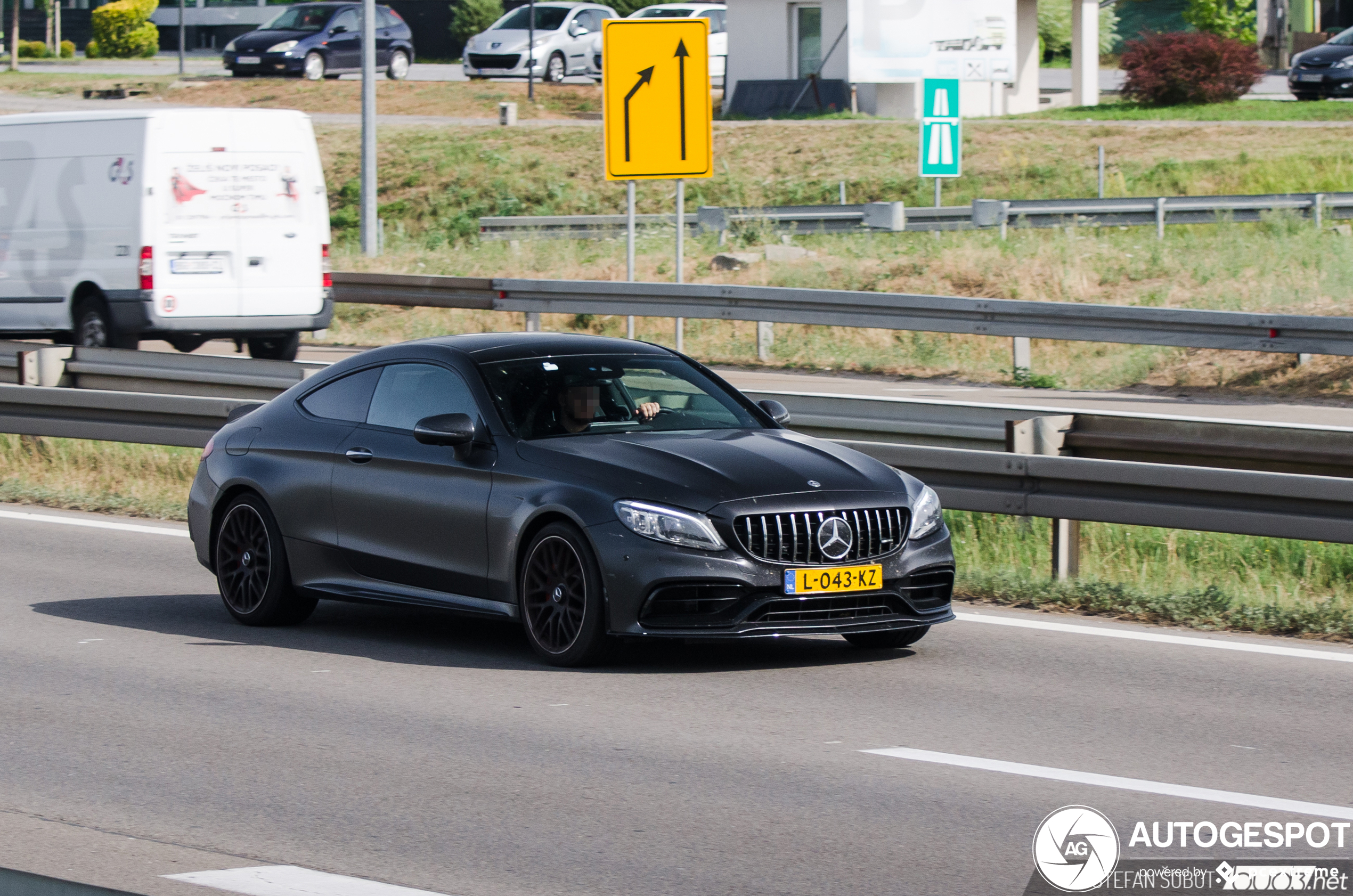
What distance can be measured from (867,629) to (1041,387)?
1126cm

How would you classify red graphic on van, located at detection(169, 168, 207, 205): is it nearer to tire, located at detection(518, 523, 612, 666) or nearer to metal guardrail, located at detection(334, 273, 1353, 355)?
metal guardrail, located at detection(334, 273, 1353, 355)

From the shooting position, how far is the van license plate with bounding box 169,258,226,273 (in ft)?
61.7

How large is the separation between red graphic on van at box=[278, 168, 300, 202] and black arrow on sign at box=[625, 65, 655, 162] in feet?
10.4

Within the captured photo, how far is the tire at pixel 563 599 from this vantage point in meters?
8.20

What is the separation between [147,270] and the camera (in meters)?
18.7

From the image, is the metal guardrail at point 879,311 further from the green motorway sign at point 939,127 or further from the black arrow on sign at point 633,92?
the green motorway sign at point 939,127

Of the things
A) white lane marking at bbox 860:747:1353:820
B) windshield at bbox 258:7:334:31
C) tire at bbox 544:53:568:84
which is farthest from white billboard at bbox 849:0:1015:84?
white lane marking at bbox 860:747:1353:820

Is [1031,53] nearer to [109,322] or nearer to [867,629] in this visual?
[109,322]

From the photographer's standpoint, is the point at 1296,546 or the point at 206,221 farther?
the point at 206,221

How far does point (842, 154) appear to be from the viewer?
40.7 meters

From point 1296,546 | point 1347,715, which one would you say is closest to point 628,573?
point 1347,715

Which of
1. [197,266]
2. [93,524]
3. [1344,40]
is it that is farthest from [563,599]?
[1344,40]

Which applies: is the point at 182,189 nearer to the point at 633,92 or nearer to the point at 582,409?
the point at 633,92

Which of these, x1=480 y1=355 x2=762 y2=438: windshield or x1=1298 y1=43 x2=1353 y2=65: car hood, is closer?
x1=480 y1=355 x2=762 y2=438: windshield
